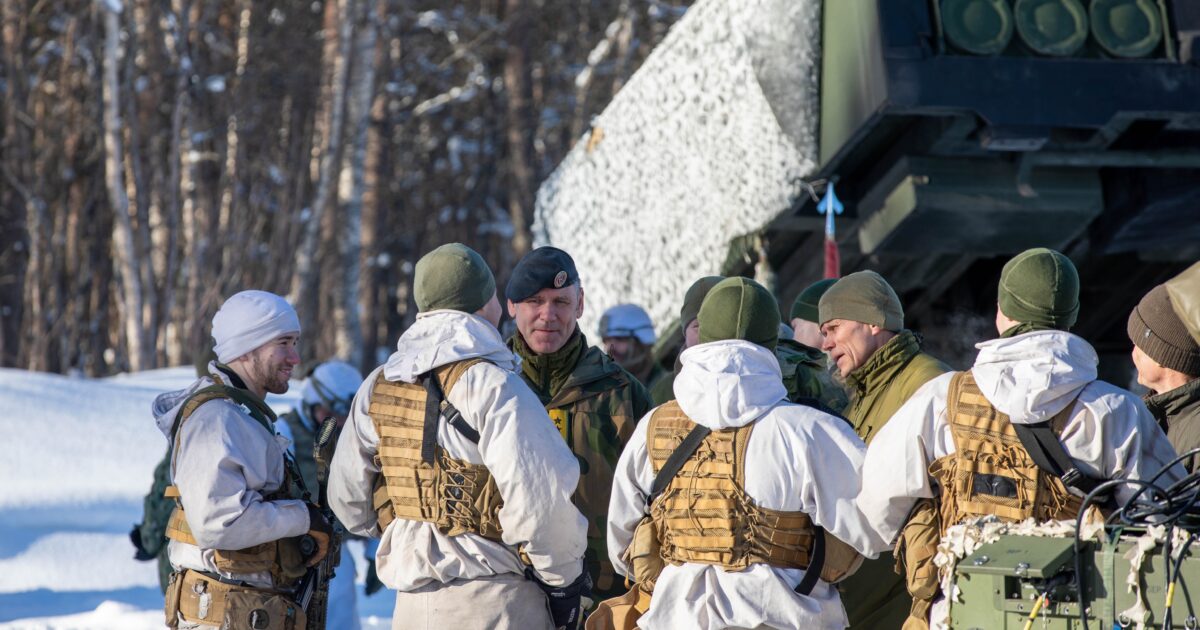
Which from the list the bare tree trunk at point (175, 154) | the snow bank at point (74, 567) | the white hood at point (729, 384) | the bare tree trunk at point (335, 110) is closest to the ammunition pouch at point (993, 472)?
the white hood at point (729, 384)

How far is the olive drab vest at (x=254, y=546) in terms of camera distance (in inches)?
171

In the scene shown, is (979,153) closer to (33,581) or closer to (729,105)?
(729,105)

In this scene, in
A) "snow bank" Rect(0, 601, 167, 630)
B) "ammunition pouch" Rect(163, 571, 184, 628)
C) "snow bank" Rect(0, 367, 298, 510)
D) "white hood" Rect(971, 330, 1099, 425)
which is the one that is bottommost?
"snow bank" Rect(0, 601, 167, 630)

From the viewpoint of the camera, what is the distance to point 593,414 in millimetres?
4746

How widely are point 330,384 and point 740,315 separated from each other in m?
3.57

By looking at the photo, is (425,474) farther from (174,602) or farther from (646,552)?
(174,602)

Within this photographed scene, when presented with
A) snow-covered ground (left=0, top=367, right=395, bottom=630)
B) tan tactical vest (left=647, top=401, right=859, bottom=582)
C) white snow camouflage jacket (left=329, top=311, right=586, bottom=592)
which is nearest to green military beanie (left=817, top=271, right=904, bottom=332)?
tan tactical vest (left=647, top=401, right=859, bottom=582)

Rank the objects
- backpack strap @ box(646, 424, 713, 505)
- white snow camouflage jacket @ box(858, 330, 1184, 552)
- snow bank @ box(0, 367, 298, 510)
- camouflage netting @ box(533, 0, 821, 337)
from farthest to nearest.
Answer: snow bank @ box(0, 367, 298, 510) < camouflage netting @ box(533, 0, 821, 337) < backpack strap @ box(646, 424, 713, 505) < white snow camouflage jacket @ box(858, 330, 1184, 552)

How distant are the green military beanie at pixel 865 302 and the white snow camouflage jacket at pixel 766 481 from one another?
2.29ft

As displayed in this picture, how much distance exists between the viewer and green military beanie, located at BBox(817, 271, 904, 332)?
14.4 ft

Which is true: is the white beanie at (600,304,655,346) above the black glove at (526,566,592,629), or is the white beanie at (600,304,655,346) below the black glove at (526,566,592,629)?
above

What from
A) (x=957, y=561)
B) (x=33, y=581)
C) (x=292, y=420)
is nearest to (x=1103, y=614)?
(x=957, y=561)

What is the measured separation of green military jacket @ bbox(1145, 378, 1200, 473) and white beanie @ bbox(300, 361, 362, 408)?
3.78 m

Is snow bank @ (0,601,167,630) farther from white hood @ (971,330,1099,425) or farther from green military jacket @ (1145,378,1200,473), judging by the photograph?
white hood @ (971,330,1099,425)
